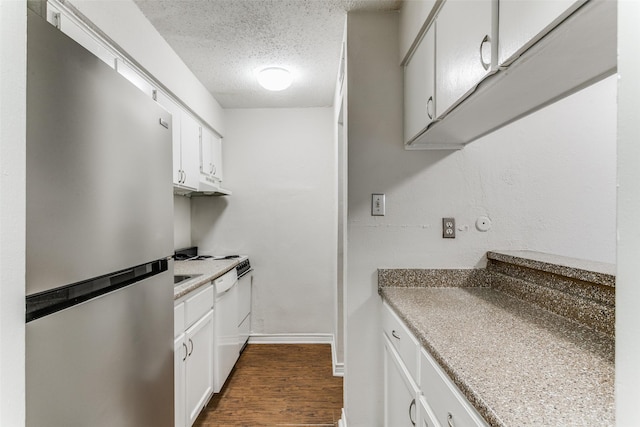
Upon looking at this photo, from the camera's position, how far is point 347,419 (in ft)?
5.91

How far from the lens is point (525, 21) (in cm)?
76

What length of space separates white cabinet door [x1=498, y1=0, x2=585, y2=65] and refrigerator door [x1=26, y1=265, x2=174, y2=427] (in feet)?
4.00

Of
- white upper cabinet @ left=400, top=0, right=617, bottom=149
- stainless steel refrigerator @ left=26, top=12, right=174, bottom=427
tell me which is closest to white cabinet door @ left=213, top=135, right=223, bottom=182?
stainless steel refrigerator @ left=26, top=12, right=174, bottom=427

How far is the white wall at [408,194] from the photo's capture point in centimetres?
170

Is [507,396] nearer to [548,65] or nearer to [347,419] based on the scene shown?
[548,65]

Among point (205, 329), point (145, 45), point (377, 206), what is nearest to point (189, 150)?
point (145, 45)

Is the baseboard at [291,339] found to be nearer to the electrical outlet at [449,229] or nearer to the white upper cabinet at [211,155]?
the white upper cabinet at [211,155]

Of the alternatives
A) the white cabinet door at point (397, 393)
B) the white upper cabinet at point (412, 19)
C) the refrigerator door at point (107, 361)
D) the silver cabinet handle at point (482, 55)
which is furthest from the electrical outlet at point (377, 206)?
the refrigerator door at point (107, 361)

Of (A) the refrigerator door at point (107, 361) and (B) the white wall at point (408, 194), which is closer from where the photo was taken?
(A) the refrigerator door at point (107, 361)

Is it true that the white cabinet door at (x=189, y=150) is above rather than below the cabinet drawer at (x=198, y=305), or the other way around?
above

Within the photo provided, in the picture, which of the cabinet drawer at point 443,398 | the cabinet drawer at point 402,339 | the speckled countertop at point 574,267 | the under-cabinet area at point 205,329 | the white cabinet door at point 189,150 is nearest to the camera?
the cabinet drawer at point 443,398

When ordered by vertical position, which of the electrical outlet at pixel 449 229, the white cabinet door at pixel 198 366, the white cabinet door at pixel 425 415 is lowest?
the white cabinet door at pixel 198 366

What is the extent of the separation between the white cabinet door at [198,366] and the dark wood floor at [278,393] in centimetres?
18
